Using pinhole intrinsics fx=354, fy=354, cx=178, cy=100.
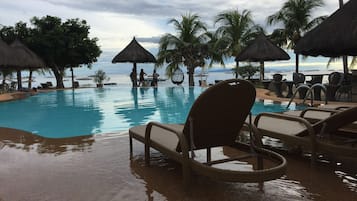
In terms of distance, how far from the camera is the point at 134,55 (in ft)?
65.8

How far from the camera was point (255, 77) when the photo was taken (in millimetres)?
20609

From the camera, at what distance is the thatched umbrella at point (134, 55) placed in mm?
19984

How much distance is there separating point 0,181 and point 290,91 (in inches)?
407

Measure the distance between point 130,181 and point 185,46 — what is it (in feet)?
60.2

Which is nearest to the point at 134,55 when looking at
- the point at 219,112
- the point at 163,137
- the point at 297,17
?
the point at 297,17

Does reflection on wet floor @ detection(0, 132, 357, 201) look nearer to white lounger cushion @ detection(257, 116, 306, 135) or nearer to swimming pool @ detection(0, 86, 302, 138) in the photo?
white lounger cushion @ detection(257, 116, 306, 135)

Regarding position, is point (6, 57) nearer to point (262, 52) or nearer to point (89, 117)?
point (89, 117)

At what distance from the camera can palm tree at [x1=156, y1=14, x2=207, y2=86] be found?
21578 mm

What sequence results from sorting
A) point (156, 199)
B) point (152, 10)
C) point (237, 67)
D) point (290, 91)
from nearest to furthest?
1. point (156, 199)
2. point (290, 91)
3. point (237, 67)
4. point (152, 10)

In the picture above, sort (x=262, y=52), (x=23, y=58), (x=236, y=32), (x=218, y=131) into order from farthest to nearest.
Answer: (x=236, y=32)
(x=23, y=58)
(x=262, y=52)
(x=218, y=131)

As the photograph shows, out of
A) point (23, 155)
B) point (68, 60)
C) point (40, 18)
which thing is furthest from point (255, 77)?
point (23, 155)

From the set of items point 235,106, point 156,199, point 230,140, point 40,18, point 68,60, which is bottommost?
point 156,199

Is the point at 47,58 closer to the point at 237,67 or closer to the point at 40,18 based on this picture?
the point at 40,18

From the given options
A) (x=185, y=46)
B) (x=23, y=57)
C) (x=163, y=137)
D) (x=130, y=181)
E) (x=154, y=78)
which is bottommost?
(x=130, y=181)
